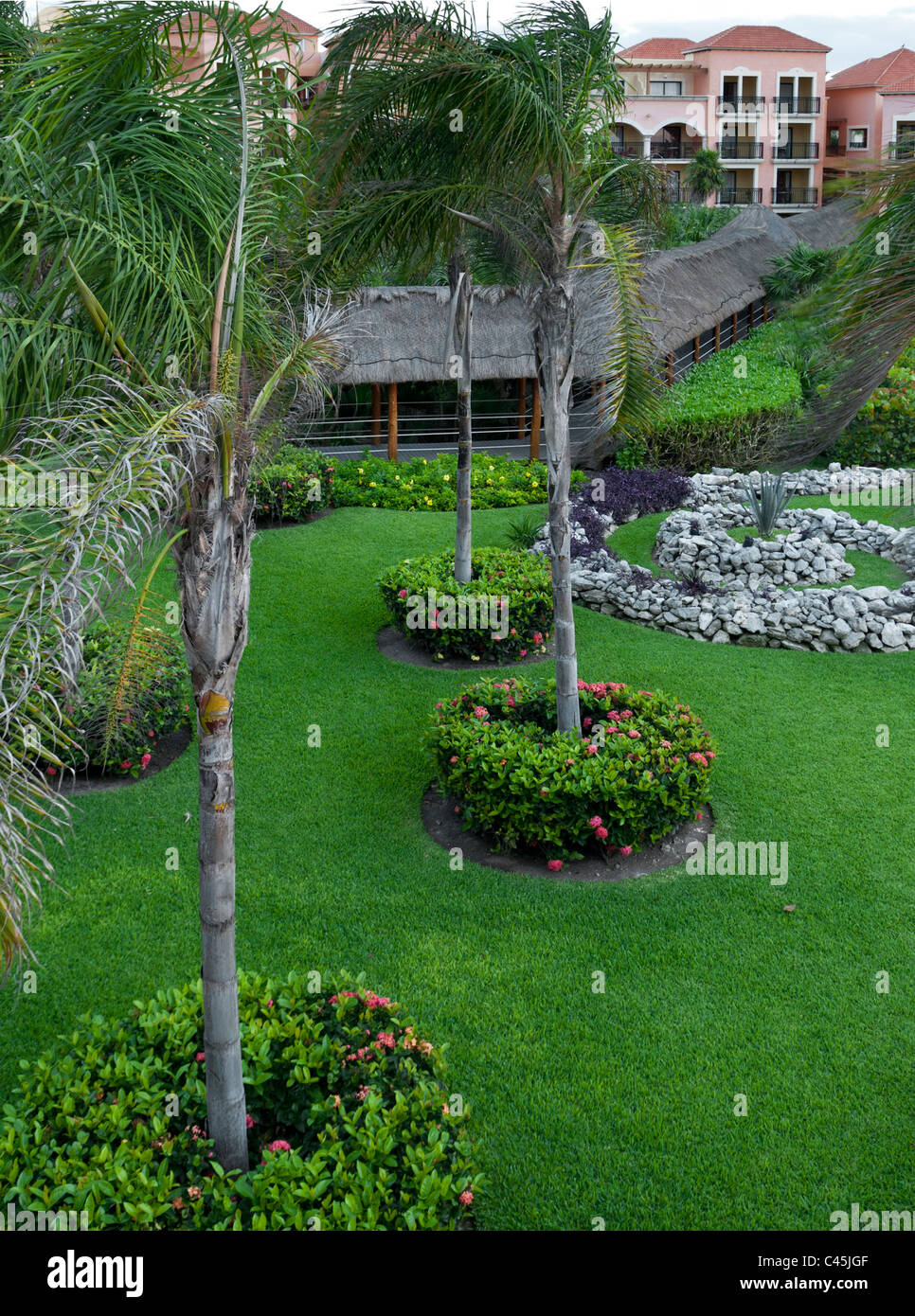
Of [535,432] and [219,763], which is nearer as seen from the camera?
[219,763]

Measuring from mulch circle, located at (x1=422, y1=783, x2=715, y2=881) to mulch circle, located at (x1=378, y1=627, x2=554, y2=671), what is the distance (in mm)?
3142

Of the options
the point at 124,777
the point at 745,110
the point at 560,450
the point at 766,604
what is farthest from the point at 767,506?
the point at 745,110

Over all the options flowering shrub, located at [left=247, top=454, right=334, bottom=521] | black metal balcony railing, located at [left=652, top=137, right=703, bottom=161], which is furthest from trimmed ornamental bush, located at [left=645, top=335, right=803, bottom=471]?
black metal balcony railing, located at [left=652, top=137, right=703, bottom=161]

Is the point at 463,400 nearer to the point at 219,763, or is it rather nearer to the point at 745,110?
the point at 219,763

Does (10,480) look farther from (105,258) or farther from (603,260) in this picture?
(603,260)

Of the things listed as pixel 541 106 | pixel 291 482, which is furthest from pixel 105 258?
pixel 291 482

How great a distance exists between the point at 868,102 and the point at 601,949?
160ft

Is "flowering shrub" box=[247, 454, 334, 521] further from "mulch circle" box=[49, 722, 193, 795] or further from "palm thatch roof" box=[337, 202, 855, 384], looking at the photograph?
"mulch circle" box=[49, 722, 193, 795]

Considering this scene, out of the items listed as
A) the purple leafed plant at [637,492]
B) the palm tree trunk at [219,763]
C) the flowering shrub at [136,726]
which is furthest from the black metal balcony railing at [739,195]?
the palm tree trunk at [219,763]

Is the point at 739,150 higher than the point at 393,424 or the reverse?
higher

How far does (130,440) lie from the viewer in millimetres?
3488

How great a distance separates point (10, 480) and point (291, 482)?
1401cm

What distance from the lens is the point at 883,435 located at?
68.4 ft

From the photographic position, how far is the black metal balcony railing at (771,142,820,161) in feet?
148
